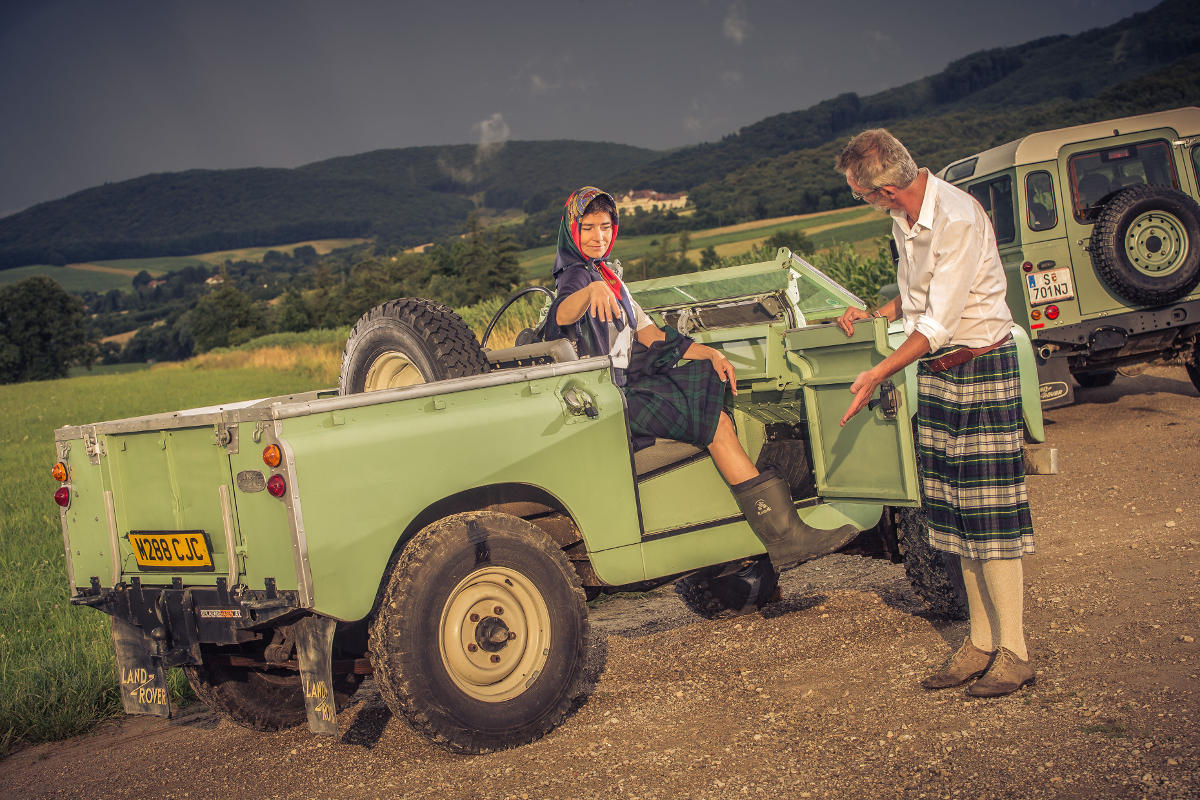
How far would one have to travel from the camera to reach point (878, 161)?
3.79 meters

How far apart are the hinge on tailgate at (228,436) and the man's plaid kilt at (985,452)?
283 centimetres

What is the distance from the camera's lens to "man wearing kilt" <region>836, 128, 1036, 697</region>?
3.71 meters

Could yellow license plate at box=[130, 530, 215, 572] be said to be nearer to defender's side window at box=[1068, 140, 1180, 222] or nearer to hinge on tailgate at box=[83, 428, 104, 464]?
hinge on tailgate at box=[83, 428, 104, 464]

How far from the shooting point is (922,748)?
3.36 meters

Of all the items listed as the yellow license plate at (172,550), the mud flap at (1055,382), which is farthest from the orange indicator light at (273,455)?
the mud flap at (1055,382)

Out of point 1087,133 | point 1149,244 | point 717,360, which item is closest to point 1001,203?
point 1087,133

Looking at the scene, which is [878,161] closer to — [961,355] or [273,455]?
[961,355]

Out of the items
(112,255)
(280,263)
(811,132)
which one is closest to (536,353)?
(811,132)

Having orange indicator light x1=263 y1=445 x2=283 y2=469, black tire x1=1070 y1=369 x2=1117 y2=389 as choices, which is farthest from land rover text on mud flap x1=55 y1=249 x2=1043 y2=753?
black tire x1=1070 y1=369 x2=1117 y2=389

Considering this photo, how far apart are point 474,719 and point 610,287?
2.21 m

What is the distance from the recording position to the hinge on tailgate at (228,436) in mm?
3535

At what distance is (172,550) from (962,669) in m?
3.30

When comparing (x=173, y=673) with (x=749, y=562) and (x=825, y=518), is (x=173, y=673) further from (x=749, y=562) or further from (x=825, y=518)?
(x=825, y=518)

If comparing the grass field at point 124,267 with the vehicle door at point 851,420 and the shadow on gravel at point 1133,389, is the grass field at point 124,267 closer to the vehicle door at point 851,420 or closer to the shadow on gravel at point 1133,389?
the shadow on gravel at point 1133,389
